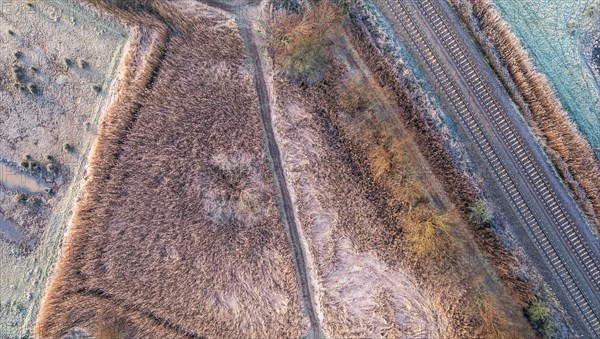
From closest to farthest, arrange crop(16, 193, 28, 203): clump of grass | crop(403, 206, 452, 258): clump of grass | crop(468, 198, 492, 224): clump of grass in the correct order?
crop(403, 206, 452, 258): clump of grass → crop(468, 198, 492, 224): clump of grass → crop(16, 193, 28, 203): clump of grass

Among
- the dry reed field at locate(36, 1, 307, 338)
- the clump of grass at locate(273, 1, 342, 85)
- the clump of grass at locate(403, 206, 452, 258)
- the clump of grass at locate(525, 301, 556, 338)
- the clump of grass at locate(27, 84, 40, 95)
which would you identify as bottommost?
the clump of grass at locate(525, 301, 556, 338)

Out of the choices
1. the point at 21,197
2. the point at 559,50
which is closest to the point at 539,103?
the point at 559,50

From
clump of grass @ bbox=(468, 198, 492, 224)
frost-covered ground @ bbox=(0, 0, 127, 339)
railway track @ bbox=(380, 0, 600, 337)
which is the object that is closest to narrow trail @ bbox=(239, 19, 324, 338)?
frost-covered ground @ bbox=(0, 0, 127, 339)

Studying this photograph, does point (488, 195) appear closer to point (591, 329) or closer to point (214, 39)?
point (591, 329)

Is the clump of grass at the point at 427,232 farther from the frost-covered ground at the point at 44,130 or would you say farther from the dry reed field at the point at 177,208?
the frost-covered ground at the point at 44,130

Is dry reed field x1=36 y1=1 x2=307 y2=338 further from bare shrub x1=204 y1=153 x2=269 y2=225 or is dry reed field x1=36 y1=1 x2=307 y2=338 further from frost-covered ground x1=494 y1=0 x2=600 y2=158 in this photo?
frost-covered ground x1=494 y1=0 x2=600 y2=158
